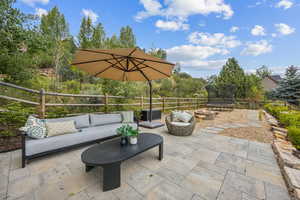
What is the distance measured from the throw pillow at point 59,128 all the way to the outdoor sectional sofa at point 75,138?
0.12 metres

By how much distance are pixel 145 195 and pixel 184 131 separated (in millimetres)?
2411

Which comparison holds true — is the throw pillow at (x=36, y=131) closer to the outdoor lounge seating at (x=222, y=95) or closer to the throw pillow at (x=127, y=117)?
the throw pillow at (x=127, y=117)

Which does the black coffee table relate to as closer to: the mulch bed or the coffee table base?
the coffee table base

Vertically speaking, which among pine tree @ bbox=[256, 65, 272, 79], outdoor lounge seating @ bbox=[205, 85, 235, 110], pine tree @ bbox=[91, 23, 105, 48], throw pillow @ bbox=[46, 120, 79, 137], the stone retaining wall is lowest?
the stone retaining wall

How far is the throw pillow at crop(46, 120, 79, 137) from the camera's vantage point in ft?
7.86

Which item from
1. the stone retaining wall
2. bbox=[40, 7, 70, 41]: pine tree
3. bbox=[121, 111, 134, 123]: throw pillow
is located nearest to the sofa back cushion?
bbox=[121, 111, 134, 123]: throw pillow

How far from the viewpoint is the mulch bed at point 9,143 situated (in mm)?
2457

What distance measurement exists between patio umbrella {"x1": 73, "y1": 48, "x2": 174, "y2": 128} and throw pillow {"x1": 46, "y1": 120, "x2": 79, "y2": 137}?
4.66ft

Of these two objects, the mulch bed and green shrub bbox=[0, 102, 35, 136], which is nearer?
the mulch bed

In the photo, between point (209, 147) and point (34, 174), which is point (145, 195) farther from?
point (209, 147)

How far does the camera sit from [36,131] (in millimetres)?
2230

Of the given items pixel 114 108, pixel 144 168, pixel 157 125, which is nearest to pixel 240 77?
pixel 157 125

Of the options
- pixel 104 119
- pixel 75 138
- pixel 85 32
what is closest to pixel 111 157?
pixel 75 138

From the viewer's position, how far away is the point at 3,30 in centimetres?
302
